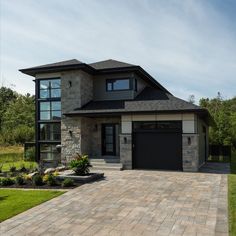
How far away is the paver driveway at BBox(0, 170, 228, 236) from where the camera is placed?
6466 millimetres

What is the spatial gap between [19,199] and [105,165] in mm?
7643

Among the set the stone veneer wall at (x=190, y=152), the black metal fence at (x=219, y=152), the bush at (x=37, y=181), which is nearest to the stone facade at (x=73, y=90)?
the stone veneer wall at (x=190, y=152)

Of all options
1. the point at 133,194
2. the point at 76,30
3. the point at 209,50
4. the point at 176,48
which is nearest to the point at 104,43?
the point at 76,30

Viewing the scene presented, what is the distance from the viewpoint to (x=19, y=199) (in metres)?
9.39

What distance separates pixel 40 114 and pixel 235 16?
13134 millimetres

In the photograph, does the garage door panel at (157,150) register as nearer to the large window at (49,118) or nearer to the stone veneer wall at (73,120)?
the stone veneer wall at (73,120)

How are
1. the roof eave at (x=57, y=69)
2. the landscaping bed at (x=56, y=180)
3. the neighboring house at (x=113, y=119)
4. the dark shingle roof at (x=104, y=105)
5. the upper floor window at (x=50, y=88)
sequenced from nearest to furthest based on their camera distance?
the landscaping bed at (x=56, y=180)
the neighboring house at (x=113, y=119)
the dark shingle roof at (x=104, y=105)
the roof eave at (x=57, y=69)
the upper floor window at (x=50, y=88)

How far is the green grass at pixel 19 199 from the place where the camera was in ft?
26.1

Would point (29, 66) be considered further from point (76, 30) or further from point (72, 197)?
point (72, 197)

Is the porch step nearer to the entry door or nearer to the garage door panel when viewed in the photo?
the garage door panel

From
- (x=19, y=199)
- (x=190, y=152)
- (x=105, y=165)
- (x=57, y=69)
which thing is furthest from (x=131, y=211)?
(x=57, y=69)

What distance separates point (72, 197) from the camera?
962 cm

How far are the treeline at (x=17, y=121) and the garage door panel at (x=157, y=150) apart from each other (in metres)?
21.6

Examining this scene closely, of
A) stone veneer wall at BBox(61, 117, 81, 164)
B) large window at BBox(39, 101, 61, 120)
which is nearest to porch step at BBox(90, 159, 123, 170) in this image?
stone veneer wall at BBox(61, 117, 81, 164)
